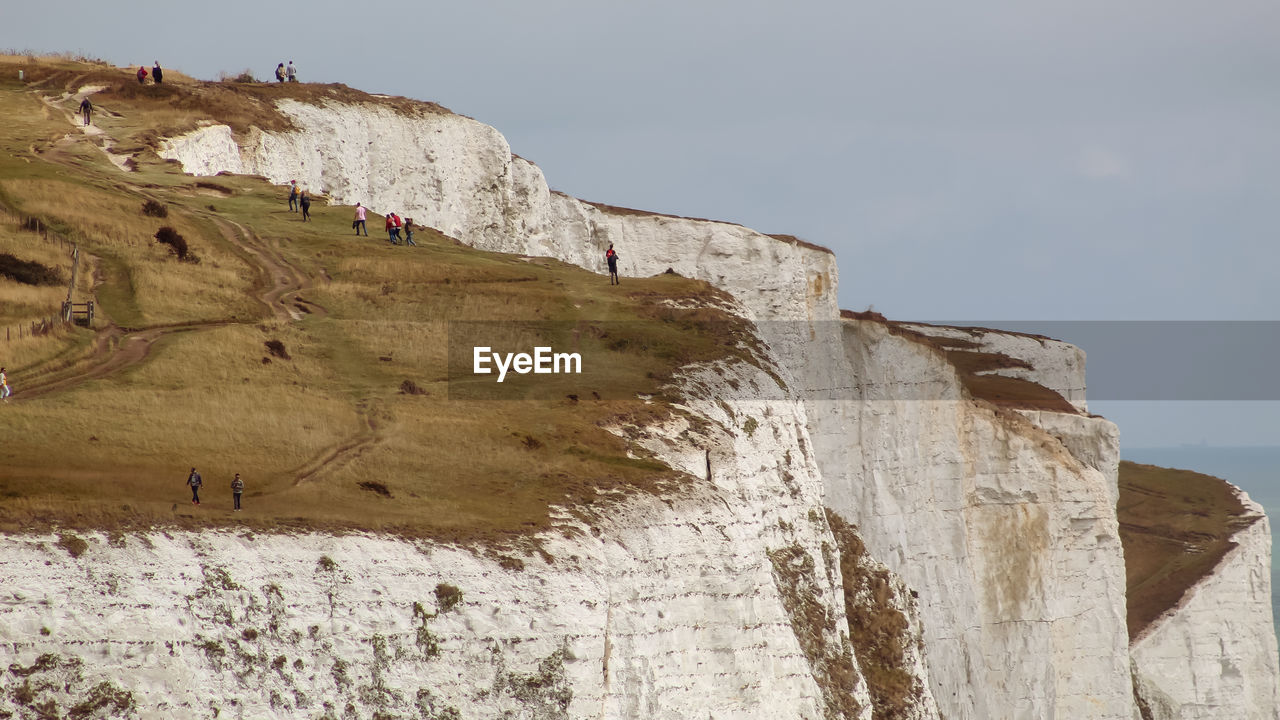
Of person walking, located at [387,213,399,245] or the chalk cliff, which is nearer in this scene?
the chalk cliff

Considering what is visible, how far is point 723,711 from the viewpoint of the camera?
129 ft

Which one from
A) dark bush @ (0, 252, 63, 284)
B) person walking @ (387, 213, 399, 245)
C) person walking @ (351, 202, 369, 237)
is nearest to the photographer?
dark bush @ (0, 252, 63, 284)

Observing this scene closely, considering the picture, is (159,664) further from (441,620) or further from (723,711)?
(723,711)

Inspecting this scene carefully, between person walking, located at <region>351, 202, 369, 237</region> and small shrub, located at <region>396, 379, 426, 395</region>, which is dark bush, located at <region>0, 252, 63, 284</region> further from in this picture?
person walking, located at <region>351, 202, 369, 237</region>

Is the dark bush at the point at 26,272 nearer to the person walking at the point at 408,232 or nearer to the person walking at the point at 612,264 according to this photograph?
the person walking at the point at 408,232

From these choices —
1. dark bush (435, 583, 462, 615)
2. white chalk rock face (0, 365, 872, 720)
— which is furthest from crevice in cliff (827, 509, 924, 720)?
dark bush (435, 583, 462, 615)

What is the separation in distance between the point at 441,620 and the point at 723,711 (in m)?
8.70

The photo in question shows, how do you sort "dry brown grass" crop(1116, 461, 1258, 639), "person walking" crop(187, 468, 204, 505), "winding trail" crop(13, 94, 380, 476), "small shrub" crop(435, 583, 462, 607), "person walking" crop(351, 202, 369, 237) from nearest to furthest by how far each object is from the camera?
"small shrub" crop(435, 583, 462, 607) → "person walking" crop(187, 468, 204, 505) → "winding trail" crop(13, 94, 380, 476) → "person walking" crop(351, 202, 369, 237) → "dry brown grass" crop(1116, 461, 1258, 639)

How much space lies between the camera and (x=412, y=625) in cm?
3369

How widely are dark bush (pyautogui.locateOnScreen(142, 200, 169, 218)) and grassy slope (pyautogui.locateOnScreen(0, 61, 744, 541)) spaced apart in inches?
21.7

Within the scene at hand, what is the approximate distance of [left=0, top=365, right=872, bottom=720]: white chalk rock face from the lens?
30.5 m

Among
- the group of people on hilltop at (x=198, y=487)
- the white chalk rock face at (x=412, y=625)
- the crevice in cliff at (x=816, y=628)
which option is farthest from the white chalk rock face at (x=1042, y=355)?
the group of people on hilltop at (x=198, y=487)

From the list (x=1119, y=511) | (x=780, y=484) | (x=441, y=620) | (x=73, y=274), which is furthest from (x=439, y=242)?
(x=1119, y=511)

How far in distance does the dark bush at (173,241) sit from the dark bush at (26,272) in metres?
4.89
